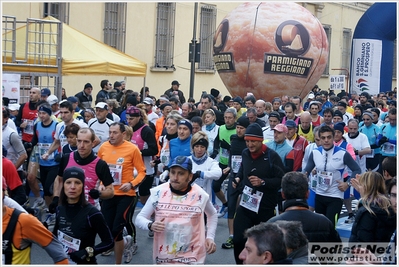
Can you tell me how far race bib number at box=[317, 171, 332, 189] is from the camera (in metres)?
8.25

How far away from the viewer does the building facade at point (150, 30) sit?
911 inches

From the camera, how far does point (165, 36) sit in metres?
27.3

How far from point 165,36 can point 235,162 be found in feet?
62.2

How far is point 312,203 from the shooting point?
28.0ft

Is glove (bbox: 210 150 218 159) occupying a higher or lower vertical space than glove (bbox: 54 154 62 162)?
higher

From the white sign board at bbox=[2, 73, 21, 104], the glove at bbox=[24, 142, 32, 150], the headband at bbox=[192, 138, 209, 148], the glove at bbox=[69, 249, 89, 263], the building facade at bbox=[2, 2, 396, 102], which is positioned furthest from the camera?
the building facade at bbox=[2, 2, 396, 102]

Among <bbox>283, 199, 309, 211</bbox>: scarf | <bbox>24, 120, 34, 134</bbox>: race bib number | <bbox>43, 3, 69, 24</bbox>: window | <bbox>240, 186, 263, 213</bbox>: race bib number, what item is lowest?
<bbox>240, 186, 263, 213</bbox>: race bib number

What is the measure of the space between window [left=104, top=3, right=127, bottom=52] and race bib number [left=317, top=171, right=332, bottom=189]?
17502mm

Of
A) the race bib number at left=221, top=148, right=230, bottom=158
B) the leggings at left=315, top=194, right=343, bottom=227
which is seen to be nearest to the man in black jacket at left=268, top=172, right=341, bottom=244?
the leggings at left=315, top=194, right=343, bottom=227

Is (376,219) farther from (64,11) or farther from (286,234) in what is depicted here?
(64,11)

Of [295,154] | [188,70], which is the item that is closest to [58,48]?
[295,154]

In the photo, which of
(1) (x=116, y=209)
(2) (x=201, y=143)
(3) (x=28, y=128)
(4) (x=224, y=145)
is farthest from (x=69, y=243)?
(3) (x=28, y=128)

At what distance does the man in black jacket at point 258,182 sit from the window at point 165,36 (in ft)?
64.6

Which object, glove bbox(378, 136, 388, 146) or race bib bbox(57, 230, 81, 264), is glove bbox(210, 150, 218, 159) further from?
race bib bbox(57, 230, 81, 264)
